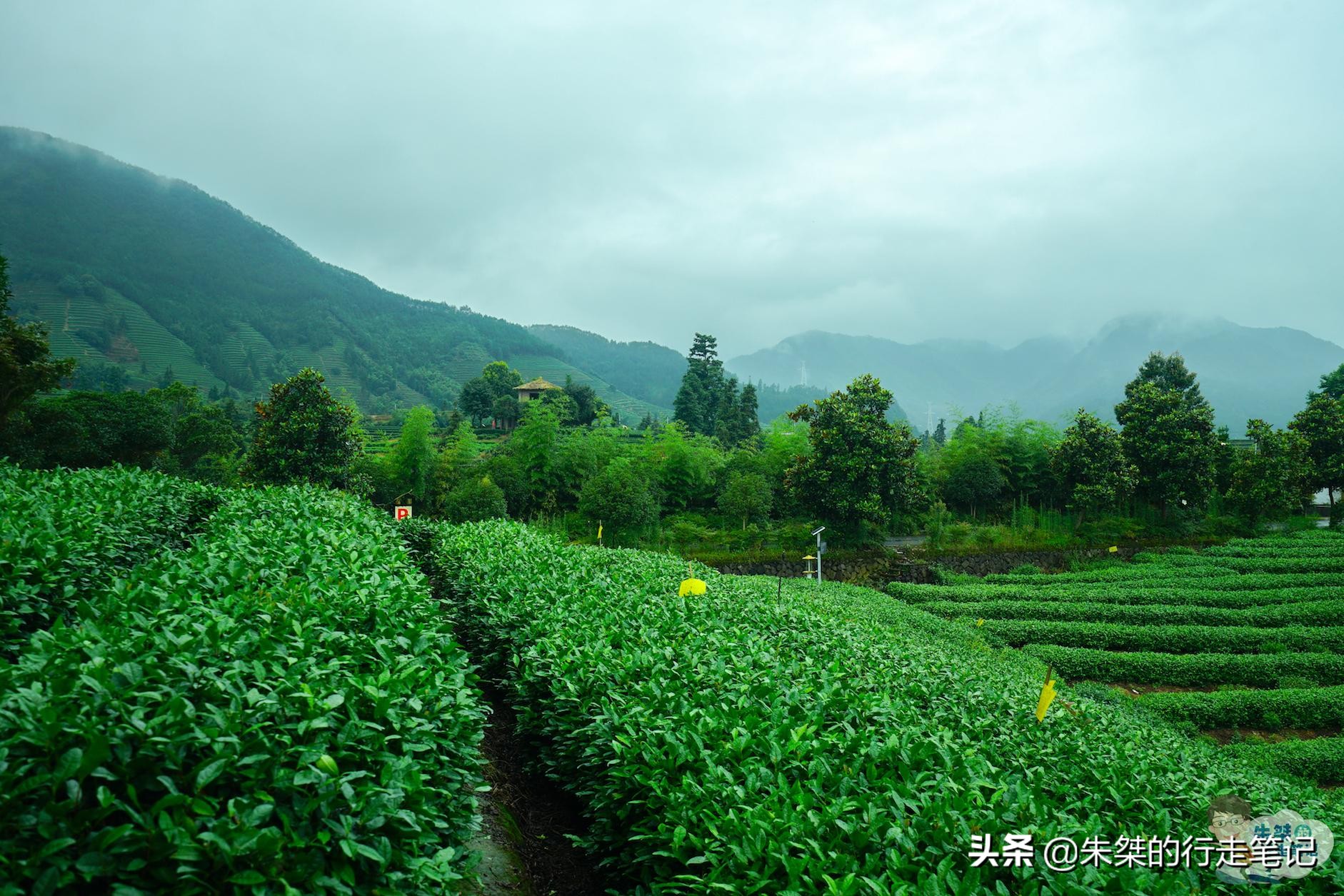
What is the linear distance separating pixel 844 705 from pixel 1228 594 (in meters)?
14.8

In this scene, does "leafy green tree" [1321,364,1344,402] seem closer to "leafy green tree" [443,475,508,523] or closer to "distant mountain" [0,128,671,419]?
"leafy green tree" [443,475,508,523]

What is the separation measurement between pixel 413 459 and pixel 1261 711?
18467 millimetres

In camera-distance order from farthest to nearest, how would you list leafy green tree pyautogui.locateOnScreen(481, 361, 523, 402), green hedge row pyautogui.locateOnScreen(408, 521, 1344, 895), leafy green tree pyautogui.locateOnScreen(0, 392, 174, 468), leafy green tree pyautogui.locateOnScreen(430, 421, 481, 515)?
leafy green tree pyautogui.locateOnScreen(481, 361, 523, 402), leafy green tree pyautogui.locateOnScreen(430, 421, 481, 515), leafy green tree pyautogui.locateOnScreen(0, 392, 174, 468), green hedge row pyautogui.locateOnScreen(408, 521, 1344, 895)

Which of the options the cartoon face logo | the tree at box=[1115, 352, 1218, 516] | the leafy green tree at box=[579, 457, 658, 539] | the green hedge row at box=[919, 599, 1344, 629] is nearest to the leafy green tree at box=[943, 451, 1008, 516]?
the tree at box=[1115, 352, 1218, 516]

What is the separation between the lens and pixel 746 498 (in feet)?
62.0

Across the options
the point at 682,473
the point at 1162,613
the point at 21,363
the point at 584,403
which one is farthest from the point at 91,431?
the point at 584,403

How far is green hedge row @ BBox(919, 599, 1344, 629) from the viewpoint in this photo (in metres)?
12.4

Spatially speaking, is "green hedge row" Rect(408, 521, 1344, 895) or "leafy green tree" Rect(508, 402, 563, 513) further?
"leafy green tree" Rect(508, 402, 563, 513)

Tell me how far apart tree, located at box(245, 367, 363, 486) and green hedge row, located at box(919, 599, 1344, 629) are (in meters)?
13.5

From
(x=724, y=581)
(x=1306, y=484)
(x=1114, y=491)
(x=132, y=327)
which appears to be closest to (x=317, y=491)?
(x=724, y=581)

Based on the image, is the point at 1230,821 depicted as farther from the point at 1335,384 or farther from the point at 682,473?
the point at 1335,384

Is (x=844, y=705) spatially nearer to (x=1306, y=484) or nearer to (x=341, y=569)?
(x=341, y=569)

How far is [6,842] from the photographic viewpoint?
136cm

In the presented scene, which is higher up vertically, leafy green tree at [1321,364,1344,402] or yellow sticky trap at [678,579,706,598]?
leafy green tree at [1321,364,1344,402]
